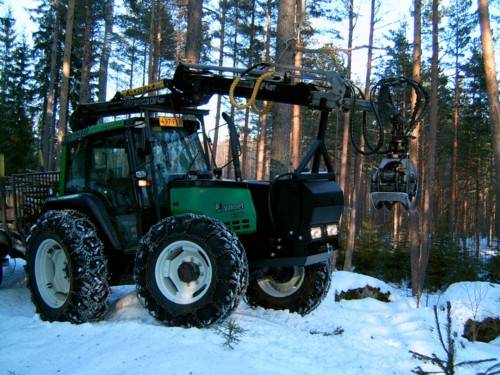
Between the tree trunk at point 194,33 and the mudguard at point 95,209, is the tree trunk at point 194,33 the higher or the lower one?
the higher one

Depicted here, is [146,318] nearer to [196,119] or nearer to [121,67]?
[196,119]

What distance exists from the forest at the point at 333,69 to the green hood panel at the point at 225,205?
297 inches

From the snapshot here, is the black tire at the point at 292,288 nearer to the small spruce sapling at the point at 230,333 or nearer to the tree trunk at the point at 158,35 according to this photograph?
the small spruce sapling at the point at 230,333

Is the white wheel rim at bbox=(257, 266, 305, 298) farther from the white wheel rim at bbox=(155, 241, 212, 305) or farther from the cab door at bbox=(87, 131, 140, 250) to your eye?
the cab door at bbox=(87, 131, 140, 250)

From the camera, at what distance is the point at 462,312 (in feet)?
25.3

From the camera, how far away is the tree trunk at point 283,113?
8656mm

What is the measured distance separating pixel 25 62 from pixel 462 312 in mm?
34602

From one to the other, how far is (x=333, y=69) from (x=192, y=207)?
1254cm

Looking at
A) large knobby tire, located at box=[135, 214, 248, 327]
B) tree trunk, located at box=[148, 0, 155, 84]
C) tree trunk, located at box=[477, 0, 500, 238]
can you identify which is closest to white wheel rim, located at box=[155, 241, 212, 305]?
large knobby tire, located at box=[135, 214, 248, 327]

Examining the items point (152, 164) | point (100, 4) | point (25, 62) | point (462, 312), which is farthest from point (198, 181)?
point (25, 62)

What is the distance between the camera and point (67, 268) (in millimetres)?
5625

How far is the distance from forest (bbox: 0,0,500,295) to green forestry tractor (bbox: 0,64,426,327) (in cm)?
659

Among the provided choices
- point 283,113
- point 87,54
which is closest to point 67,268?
point 283,113

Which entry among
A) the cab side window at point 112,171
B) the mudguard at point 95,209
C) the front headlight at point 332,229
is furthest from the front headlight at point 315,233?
the mudguard at point 95,209
